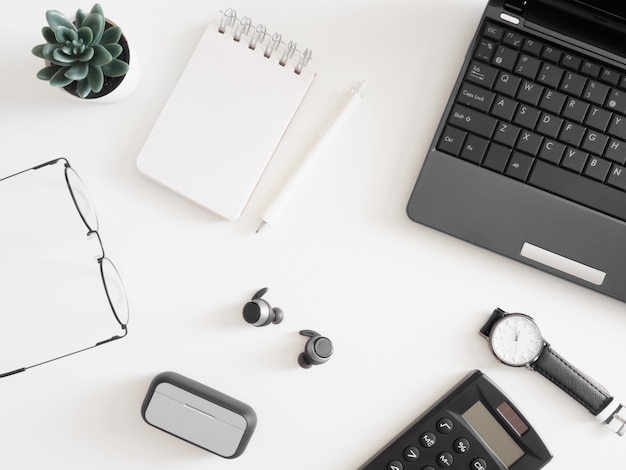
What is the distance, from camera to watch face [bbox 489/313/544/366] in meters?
0.71

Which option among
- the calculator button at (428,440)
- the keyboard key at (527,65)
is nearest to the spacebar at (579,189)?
the keyboard key at (527,65)

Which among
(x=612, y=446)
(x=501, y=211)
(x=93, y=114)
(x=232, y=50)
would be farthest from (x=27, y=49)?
(x=612, y=446)

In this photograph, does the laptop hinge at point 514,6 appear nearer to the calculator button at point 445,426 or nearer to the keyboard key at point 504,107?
the keyboard key at point 504,107

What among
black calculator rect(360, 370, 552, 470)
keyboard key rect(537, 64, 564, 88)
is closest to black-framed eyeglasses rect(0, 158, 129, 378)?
black calculator rect(360, 370, 552, 470)

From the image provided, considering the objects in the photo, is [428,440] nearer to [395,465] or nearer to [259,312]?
[395,465]

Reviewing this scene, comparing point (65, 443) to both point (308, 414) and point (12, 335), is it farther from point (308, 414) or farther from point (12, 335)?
point (308, 414)

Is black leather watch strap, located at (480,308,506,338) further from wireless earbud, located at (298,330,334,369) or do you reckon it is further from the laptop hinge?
the laptop hinge

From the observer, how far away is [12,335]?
29.0 inches

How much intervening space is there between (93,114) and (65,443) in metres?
0.43

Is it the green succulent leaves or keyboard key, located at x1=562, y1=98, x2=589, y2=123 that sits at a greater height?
keyboard key, located at x1=562, y1=98, x2=589, y2=123

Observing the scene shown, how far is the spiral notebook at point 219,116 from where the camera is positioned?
708 millimetres

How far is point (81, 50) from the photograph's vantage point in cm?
61

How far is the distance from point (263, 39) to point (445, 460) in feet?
1.90

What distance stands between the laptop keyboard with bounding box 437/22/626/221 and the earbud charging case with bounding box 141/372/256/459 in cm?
43
